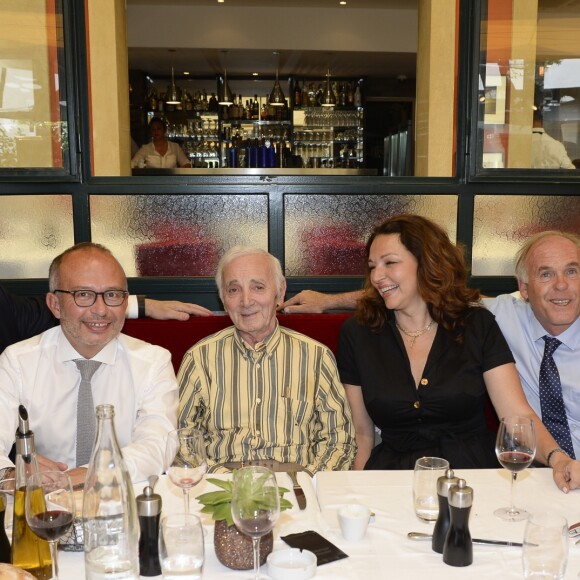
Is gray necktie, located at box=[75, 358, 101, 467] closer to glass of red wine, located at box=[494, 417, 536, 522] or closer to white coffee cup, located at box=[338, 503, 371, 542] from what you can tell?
white coffee cup, located at box=[338, 503, 371, 542]

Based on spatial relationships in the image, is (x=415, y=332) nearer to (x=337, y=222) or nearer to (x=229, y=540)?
(x=229, y=540)

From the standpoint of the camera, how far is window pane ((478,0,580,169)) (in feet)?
13.5

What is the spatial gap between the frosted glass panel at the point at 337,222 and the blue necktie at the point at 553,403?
1745 mm

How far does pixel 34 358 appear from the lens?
2.34 m

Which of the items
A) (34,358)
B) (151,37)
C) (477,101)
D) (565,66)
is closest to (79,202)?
(34,358)

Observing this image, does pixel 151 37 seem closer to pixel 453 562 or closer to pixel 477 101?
pixel 477 101

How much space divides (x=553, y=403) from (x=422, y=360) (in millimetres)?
483

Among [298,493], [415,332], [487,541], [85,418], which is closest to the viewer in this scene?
[487,541]

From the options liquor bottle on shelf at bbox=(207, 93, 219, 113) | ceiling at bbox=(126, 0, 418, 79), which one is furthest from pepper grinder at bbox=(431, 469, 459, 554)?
liquor bottle on shelf at bbox=(207, 93, 219, 113)

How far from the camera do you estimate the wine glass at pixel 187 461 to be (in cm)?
158

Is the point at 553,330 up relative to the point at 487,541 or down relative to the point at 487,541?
up

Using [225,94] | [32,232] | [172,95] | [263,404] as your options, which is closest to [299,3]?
[225,94]

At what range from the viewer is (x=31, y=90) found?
4070 mm

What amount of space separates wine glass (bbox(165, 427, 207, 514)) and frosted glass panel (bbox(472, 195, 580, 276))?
9.82ft
